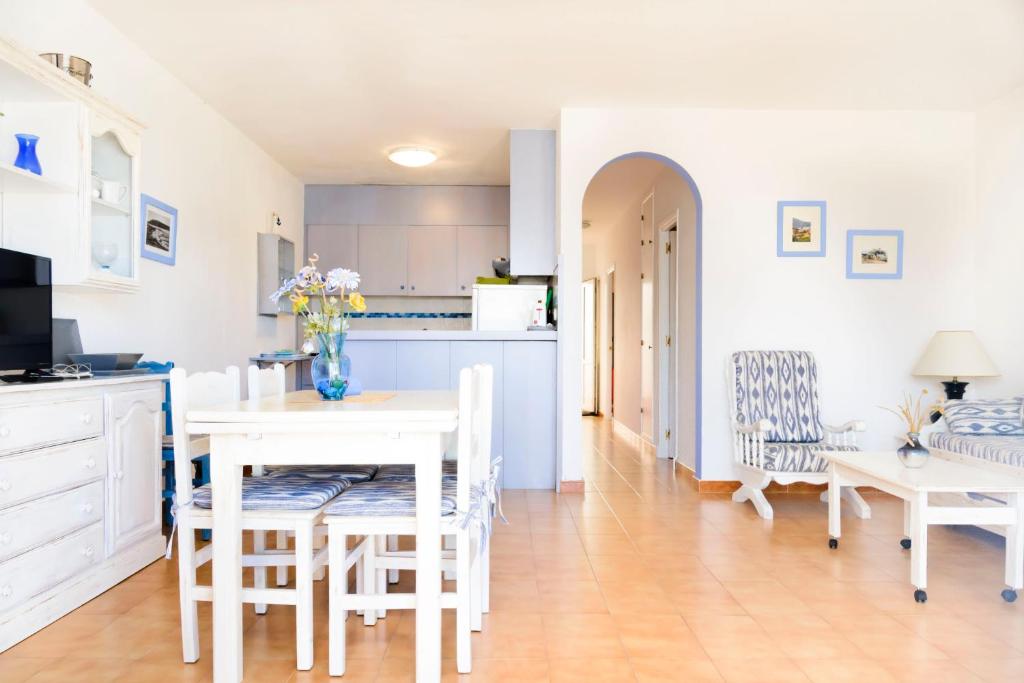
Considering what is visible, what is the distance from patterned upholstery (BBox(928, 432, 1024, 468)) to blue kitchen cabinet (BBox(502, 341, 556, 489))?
2297 millimetres

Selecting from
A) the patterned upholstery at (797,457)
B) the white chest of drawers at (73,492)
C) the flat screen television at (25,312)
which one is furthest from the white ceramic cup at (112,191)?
the patterned upholstery at (797,457)

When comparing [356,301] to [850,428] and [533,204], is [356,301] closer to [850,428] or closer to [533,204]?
[533,204]

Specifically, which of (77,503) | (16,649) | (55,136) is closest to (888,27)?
(55,136)

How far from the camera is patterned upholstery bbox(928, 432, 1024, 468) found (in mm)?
3047

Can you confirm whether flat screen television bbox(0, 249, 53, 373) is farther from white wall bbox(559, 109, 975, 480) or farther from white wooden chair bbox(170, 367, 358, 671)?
white wall bbox(559, 109, 975, 480)

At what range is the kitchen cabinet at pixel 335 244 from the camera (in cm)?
675

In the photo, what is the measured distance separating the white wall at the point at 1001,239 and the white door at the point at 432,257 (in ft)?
14.8

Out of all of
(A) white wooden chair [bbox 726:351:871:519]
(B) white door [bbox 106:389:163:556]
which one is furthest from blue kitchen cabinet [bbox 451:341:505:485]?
(B) white door [bbox 106:389:163:556]

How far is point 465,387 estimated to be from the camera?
6.11 ft

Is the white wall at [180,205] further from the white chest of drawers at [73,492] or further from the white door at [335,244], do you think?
the white door at [335,244]

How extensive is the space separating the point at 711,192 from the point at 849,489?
2111 mm

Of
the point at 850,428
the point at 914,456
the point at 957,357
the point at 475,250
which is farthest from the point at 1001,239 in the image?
the point at 475,250

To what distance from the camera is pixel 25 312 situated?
2385 millimetres

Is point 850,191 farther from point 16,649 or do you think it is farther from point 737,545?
point 16,649
